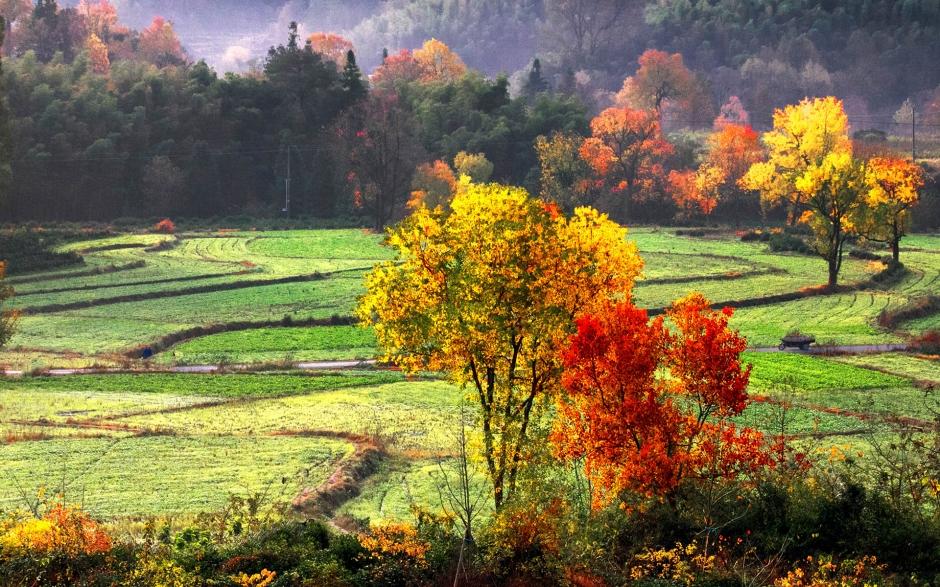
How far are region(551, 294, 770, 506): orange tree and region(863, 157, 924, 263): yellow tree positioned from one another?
56873mm

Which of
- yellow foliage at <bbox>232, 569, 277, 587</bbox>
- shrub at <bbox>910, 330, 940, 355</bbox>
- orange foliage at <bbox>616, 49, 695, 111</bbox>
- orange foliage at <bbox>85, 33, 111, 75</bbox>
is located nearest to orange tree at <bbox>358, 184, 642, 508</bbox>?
yellow foliage at <bbox>232, 569, 277, 587</bbox>

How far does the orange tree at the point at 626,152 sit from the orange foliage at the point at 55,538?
10645cm

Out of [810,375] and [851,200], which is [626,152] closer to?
[851,200]

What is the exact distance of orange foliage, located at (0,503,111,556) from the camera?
81.8ft

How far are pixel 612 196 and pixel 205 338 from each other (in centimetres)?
7049

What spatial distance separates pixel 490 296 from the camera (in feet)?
106

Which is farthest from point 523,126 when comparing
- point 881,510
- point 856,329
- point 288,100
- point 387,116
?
point 881,510

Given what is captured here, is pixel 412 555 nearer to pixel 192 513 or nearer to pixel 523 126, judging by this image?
pixel 192 513

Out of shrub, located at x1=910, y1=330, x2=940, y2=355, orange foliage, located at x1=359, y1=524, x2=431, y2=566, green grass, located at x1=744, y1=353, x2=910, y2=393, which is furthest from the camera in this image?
shrub, located at x1=910, y1=330, x2=940, y2=355

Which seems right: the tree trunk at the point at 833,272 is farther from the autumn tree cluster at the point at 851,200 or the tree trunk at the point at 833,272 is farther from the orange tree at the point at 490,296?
the orange tree at the point at 490,296

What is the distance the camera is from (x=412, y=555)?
84.6 feet

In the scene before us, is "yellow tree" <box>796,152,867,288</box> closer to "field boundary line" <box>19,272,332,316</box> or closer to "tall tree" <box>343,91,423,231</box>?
"field boundary line" <box>19,272,332,316</box>

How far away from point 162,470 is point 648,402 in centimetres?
1667

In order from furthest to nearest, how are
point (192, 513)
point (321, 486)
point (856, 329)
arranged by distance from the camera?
point (856, 329)
point (321, 486)
point (192, 513)
